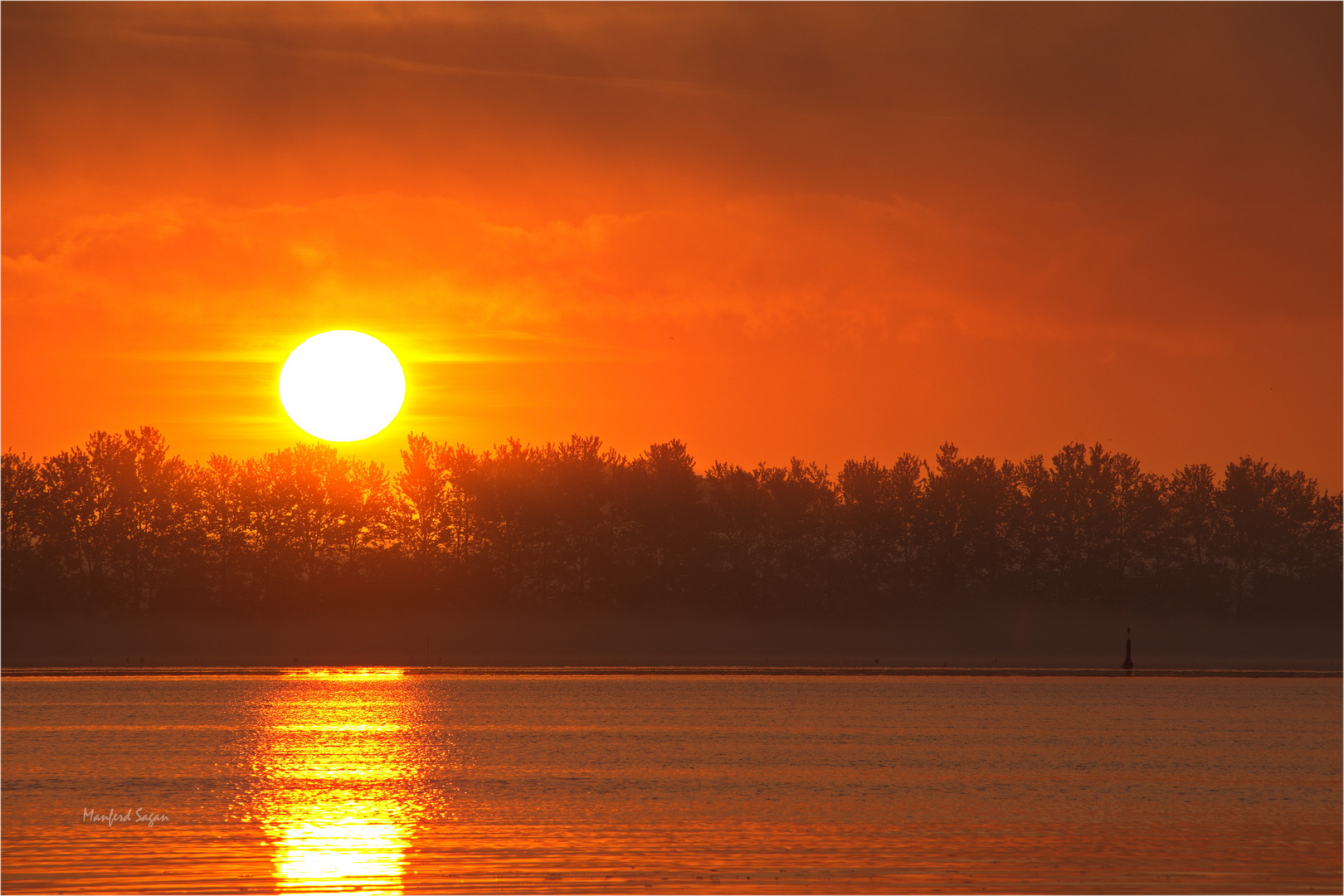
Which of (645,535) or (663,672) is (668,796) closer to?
(663,672)

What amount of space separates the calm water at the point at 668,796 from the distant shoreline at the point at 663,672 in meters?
24.0

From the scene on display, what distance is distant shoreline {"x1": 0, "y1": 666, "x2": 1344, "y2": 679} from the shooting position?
89.7 meters

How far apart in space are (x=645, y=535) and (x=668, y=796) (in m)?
85.5

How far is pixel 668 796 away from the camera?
35.1 meters

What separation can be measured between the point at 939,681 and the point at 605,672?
66.9 feet

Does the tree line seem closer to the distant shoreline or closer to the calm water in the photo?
the distant shoreline

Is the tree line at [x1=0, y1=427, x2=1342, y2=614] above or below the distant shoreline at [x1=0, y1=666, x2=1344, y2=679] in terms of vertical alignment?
above

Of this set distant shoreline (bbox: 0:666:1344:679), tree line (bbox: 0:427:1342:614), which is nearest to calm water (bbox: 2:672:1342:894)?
distant shoreline (bbox: 0:666:1344:679)

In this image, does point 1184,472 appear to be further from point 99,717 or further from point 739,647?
point 99,717

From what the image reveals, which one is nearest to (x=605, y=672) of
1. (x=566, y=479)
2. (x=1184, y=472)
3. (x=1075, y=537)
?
(x=566, y=479)

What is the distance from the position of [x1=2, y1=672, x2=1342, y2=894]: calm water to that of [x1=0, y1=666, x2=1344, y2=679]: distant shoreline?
2401 centimetres

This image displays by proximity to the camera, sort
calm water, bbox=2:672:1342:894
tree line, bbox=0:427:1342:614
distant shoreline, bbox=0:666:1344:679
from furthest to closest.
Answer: tree line, bbox=0:427:1342:614 → distant shoreline, bbox=0:666:1344:679 → calm water, bbox=2:672:1342:894

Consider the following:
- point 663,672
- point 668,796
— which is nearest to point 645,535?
point 663,672

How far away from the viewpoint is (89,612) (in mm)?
112438
